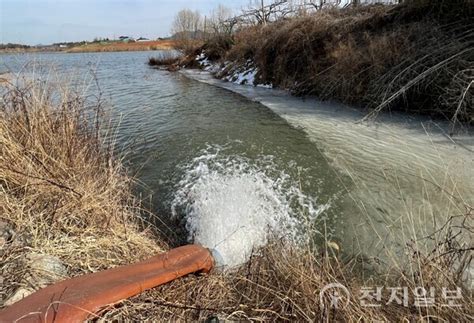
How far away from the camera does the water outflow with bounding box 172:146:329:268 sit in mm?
3539

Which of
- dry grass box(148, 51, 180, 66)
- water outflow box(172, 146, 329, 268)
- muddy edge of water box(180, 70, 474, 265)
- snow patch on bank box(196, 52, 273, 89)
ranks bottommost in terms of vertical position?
water outflow box(172, 146, 329, 268)

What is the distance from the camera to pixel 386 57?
24.7 ft

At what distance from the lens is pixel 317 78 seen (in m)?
9.42

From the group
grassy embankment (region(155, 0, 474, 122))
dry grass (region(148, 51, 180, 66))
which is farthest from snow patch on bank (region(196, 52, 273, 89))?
dry grass (region(148, 51, 180, 66))

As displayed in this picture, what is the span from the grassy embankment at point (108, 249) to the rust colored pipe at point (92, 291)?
0.30ft

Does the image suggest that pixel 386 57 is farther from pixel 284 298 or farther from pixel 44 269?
pixel 44 269

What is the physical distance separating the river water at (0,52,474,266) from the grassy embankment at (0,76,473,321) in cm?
31

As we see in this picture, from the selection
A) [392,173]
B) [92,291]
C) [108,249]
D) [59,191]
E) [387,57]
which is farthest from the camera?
[387,57]

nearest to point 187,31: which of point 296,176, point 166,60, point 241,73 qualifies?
point 166,60

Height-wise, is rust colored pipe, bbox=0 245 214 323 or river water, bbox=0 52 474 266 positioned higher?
rust colored pipe, bbox=0 245 214 323

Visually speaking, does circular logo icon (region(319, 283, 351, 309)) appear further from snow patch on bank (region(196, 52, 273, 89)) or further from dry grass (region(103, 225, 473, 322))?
snow patch on bank (region(196, 52, 273, 89))

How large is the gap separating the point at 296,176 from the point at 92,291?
3334 mm

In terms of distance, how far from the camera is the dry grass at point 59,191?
2.32 m

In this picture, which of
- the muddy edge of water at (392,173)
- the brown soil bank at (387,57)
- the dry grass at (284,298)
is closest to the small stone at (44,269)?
the dry grass at (284,298)
